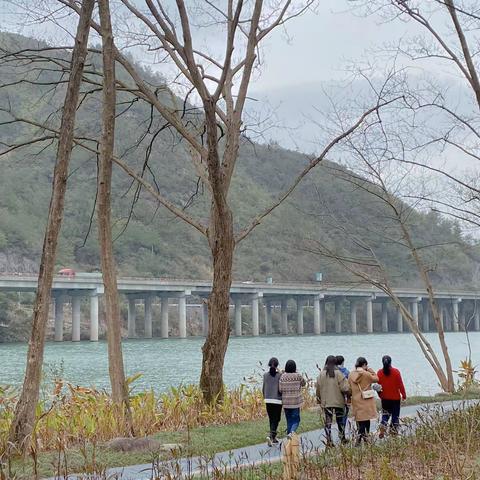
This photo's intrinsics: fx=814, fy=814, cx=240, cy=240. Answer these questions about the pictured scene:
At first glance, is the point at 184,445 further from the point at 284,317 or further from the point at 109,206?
the point at 284,317

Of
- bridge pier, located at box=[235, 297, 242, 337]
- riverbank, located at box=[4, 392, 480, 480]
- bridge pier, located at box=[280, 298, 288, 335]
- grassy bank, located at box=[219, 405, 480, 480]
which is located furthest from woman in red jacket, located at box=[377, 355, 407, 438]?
bridge pier, located at box=[280, 298, 288, 335]

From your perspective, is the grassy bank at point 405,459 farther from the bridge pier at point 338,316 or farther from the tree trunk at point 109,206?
the bridge pier at point 338,316

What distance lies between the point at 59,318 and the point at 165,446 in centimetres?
8014

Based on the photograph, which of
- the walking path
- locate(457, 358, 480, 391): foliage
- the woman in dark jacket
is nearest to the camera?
the walking path

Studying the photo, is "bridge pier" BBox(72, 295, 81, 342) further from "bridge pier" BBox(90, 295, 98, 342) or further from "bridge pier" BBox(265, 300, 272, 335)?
"bridge pier" BBox(265, 300, 272, 335)

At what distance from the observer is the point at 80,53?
431 inches

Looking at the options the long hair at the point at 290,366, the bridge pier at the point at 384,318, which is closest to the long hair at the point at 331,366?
the long hair at the point at 290,366

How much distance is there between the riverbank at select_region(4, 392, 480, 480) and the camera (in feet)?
31.8

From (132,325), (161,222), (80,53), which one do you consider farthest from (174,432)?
Result: (161,222)

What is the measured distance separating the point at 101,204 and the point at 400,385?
565 cm

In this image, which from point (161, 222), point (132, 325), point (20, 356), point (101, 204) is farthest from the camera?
point (161, 222)

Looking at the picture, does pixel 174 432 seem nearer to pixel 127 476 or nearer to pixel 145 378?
pixel 127 476

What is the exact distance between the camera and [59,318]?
88625 mm

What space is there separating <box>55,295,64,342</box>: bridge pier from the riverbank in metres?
74.3
